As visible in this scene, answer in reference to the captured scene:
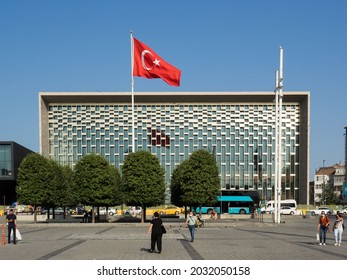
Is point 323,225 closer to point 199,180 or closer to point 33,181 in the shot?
point 199,180

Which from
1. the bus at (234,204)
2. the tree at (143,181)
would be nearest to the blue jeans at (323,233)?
the tree at (143,181)

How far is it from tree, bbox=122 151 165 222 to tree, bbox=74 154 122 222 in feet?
4.82

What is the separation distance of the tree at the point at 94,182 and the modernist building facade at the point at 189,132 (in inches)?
1938

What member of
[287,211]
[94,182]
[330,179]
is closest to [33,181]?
[94,182]

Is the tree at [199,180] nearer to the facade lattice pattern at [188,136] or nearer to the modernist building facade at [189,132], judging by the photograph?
the modernist building facade at [189,132]

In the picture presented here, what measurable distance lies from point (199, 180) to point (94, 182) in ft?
34.5

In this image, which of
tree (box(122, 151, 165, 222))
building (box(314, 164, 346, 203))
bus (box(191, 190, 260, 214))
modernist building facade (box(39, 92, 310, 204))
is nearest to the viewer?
tree (box(122, 151, 165, 222))

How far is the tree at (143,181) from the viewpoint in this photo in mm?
39250

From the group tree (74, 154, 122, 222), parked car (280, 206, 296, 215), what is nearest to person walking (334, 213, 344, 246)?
tree (74, 154, 122, 222)

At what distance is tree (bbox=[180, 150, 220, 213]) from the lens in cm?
4338

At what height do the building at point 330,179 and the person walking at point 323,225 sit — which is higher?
the person walking at point 323,225

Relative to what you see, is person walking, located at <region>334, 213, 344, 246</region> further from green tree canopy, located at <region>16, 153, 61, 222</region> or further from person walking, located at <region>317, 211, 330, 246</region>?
green tree canopy, located at <region>16, 153, 61, 222</region>

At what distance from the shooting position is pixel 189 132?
9162cm

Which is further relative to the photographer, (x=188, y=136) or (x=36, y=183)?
(x=188, y=136)
